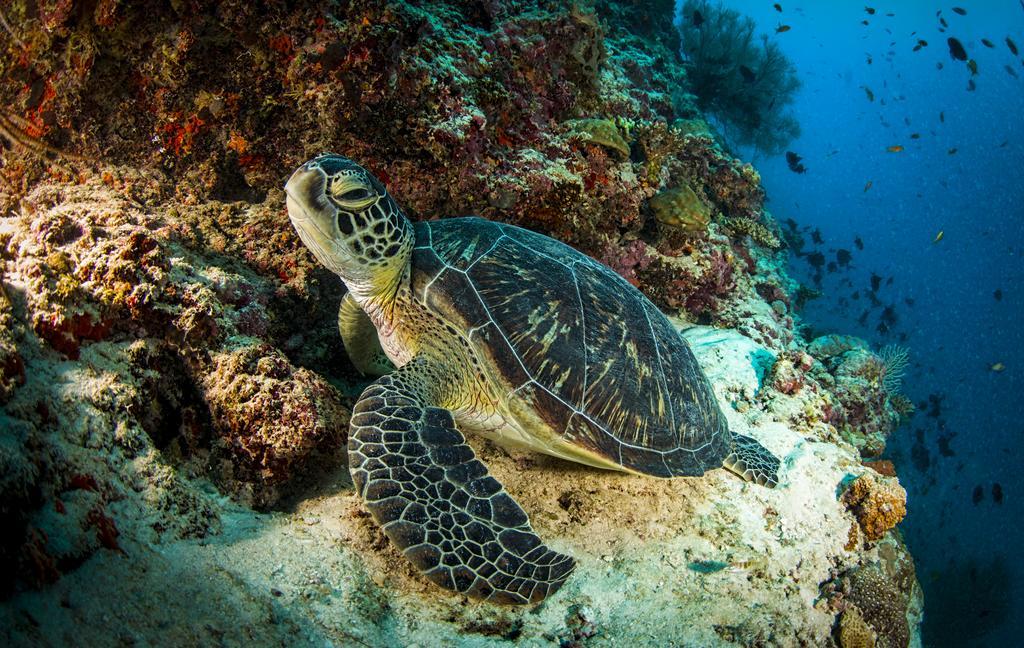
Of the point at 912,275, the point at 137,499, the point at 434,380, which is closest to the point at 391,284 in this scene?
the point at 434,380

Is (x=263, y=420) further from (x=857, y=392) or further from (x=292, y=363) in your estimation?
Result: (x=857, y=392)

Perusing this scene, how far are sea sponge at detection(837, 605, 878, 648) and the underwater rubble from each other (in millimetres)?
26

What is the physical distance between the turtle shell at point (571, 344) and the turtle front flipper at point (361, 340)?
0.55 m

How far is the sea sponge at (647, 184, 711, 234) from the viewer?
502 cm

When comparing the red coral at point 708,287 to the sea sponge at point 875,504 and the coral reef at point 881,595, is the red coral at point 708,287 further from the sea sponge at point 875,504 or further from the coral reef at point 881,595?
the coral reef at point 881,595

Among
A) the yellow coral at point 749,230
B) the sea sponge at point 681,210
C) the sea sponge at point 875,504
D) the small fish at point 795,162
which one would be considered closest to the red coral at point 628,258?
the sea sponge at point 681,210

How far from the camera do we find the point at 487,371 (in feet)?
8.75

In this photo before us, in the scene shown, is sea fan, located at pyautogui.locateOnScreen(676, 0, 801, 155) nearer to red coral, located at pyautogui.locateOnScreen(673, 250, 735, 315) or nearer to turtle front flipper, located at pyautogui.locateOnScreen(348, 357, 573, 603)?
red coral, located at pyautogui.locateOnScreen(673, 250, 735, 315)

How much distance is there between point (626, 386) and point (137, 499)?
2.35m

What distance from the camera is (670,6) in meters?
11.2

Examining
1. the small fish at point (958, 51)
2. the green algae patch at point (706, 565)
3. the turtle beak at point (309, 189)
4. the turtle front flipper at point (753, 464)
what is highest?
the small fish at point (958, 51)

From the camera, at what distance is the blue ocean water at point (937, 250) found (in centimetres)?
1359

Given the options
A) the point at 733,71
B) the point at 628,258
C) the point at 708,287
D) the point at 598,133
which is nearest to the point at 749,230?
the point at 708,287

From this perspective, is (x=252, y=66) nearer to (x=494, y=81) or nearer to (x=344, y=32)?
(x=344, y=32)
